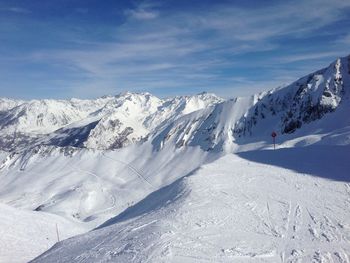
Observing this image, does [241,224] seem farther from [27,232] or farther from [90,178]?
[90,178]

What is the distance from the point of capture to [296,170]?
30.3m

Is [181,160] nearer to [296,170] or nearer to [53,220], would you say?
[53,220]

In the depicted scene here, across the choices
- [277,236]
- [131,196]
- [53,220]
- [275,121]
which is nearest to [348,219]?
[277,236]

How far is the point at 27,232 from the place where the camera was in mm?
48719

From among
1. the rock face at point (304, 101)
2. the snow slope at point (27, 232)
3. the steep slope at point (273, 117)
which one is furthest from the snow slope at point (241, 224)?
the rock face at point (304, 101)

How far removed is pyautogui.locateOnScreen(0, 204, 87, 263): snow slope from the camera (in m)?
42.2

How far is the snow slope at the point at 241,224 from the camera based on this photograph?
1567 centimetres

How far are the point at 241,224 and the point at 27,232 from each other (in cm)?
3794

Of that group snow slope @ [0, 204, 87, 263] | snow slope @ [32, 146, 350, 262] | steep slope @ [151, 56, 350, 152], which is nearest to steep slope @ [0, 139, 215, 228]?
steep slope @ [151, 56, 350, 152]

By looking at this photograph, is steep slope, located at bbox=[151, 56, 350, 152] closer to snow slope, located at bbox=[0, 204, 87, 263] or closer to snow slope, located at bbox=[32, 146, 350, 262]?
snow slope, located at bbox=[0, 204, 87, 263]

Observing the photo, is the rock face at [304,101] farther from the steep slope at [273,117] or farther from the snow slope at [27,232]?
the snow slope at [27,232]

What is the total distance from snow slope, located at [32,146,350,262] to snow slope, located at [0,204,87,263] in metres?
20.4

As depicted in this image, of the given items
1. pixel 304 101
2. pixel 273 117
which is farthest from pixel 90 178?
pixel 304 101

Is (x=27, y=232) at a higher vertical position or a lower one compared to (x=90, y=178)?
higher
